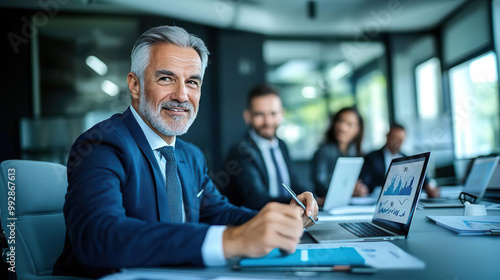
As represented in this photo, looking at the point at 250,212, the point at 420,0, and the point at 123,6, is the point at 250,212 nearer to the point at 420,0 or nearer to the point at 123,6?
the point at 123,6

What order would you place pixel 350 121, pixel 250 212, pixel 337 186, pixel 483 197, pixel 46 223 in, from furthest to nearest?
pixel 350 121 < pixel 483 197 < pixel 337 186 < pixel 250 212 < pixel 46 223

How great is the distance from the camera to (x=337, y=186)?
2.05m

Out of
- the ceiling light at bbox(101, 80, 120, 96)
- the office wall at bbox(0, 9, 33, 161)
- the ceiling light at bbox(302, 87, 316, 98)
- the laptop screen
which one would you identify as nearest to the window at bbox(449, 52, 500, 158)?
the ceiling light at bbox(302, 87, 316, 98)

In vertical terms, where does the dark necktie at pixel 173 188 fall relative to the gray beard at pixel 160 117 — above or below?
below

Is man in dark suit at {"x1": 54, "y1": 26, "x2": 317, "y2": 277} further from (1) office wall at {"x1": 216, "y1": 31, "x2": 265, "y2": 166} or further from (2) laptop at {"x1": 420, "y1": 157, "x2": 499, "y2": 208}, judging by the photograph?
(1) office wall at {"x1": 216, "y1": 31, "x2": 265, "y2": 166}

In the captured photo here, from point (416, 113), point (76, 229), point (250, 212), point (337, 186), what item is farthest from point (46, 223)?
point (416, 113)

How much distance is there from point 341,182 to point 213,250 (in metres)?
1.35

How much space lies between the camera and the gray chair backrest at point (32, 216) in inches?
51.9

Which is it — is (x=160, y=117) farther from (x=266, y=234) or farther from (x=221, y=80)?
(x=221, y=80)

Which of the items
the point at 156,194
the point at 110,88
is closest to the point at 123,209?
the point at 156,194

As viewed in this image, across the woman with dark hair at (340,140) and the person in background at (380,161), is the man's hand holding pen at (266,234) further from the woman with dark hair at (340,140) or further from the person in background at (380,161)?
the person in background at (380,161)

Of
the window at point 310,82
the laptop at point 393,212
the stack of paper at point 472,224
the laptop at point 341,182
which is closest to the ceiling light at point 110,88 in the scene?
the window at point 310,82

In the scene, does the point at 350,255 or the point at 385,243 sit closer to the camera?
the point at 350,255

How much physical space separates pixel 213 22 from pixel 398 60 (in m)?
3.40
